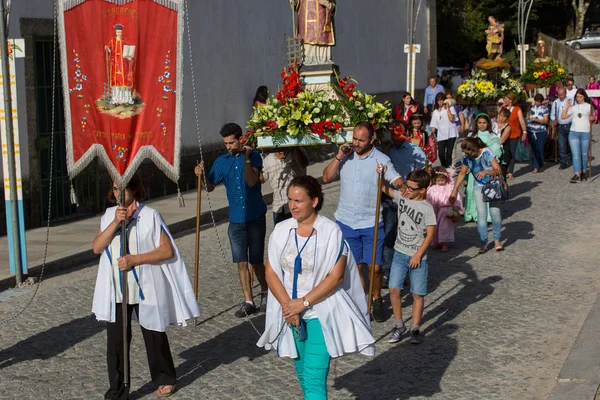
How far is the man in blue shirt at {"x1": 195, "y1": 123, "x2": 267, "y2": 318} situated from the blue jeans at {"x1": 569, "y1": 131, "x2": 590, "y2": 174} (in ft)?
33.5

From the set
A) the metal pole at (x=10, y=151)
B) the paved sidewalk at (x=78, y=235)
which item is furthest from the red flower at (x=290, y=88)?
the metal pole at (x=10, y=151)

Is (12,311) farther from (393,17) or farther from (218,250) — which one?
(393,17)

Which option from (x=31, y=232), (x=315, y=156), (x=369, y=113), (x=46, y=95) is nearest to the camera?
(x=369, y=113)

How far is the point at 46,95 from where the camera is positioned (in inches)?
594

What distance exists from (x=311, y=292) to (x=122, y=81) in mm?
2204

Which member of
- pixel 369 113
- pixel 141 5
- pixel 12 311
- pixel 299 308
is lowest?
pixel 12 311

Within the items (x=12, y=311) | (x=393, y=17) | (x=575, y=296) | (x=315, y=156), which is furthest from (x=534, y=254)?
(x=393, y=17)

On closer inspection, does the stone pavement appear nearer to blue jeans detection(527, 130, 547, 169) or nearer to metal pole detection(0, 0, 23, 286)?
metal pole detection(0, 0, 23, 286)

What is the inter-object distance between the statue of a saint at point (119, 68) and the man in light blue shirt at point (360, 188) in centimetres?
254

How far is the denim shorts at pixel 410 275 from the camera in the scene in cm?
841

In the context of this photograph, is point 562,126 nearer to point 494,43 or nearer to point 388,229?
point 494,43

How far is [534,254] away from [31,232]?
6.78 meters

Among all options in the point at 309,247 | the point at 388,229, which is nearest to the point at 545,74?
the point at 388,229

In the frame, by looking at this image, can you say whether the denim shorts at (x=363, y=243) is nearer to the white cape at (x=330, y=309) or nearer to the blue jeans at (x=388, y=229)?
the blue jeans at (x=388, y=229)
